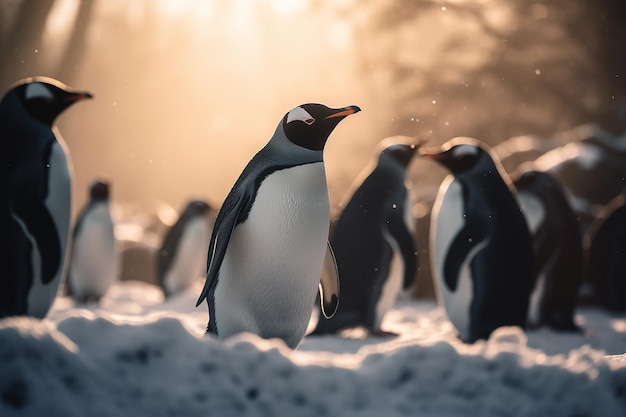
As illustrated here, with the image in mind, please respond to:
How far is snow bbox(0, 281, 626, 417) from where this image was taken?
148cm

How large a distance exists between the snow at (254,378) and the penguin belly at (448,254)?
5.90 ft

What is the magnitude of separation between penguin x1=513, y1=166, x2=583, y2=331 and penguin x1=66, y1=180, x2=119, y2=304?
3726 mm

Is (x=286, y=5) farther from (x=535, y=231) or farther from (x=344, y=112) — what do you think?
(x=535, y=231)

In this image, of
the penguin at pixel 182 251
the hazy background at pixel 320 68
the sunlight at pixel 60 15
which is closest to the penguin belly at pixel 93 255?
the hazy background at pixel 320 68

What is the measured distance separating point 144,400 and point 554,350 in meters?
2.56

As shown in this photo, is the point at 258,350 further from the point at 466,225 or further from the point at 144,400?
the point at 466,225

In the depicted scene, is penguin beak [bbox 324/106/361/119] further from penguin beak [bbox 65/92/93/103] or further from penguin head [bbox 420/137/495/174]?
penguin head [bbox 420/137/495/174]

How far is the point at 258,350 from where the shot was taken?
1.71 meters

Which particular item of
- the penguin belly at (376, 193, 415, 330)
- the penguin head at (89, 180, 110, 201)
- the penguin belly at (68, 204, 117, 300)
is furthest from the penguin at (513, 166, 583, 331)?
the penguin head at (89, 180, 110, 201)

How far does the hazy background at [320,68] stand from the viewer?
4.17 metres

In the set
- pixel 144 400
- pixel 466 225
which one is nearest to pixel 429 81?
pixel 466 225

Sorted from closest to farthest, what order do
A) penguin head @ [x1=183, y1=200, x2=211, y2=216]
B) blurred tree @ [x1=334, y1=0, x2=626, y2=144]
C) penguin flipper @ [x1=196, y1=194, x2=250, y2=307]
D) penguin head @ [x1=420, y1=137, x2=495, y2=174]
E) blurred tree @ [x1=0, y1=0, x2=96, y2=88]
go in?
penguin flipper @ [x1=196, y1=194, x2=250, y2=307]
penguin head @ [x1=420, y1=137, x2=495, y2=174]
blurred tree @ [x1=0, y1=0, x2=96, y2=88]
penguin head @ [x1=183, y1=200, x2=211, y2=216]
blurred tree @ [x1=334, y1=0, x2=626, y2=144]

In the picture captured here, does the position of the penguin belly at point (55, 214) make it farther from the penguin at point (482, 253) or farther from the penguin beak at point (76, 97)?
the penguin at point (482, 253)

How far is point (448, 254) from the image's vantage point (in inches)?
151
